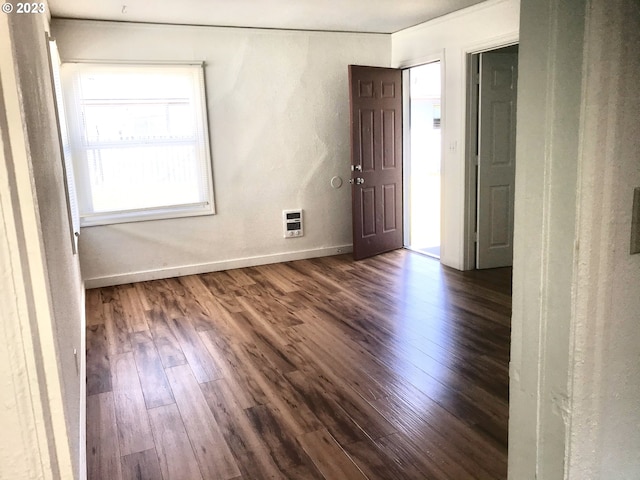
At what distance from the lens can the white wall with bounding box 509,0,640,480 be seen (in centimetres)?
100

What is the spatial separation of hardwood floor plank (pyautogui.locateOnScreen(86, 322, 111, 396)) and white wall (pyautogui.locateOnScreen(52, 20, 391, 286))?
1.31 m

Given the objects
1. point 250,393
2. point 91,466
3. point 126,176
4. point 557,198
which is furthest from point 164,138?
point 557,198

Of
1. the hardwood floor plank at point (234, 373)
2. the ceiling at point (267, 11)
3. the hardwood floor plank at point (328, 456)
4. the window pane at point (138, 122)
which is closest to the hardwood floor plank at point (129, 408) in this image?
the hardwood floor plank at point (234, 373)

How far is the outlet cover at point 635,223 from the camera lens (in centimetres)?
107

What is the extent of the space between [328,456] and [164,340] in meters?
1.84

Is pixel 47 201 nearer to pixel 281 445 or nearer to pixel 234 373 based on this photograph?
Answer: pixel 281 445

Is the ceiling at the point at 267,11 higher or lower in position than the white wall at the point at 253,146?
higher

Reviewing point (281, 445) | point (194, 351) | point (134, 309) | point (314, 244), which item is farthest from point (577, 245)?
point (314, 244)

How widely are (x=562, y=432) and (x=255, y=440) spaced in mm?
1594

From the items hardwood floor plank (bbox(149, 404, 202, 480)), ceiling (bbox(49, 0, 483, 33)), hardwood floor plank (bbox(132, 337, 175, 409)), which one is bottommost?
hardwood floor plank (bbox(149, 404, 202, 480))

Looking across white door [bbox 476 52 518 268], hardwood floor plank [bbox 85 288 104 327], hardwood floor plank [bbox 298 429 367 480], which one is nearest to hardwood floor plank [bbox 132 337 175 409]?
hardwood floor plank [bbox 85 288 104 327]

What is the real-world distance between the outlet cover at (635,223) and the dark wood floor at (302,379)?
4.43 feet

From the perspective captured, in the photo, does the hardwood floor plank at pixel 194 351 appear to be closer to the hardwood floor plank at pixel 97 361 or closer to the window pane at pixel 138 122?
the hardwood floor plank at pixel 97 361

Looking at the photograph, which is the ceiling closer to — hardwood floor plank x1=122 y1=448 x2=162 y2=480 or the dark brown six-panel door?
the dark brown six-panel door
